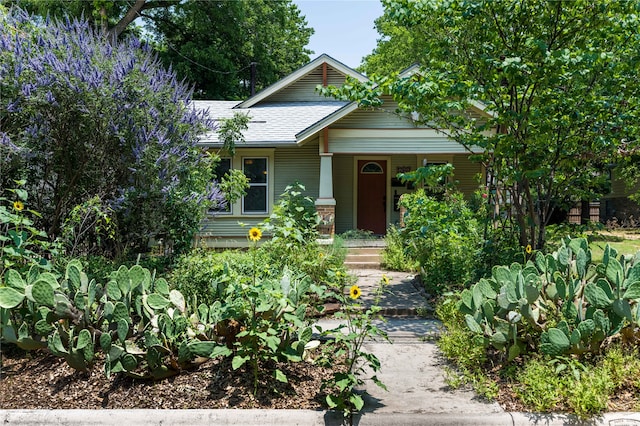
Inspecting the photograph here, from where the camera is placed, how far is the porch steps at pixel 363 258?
1074cm

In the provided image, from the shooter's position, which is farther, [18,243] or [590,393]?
[18,243]

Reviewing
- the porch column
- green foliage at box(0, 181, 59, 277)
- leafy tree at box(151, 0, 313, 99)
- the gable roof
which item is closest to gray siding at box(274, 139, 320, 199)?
the porch column

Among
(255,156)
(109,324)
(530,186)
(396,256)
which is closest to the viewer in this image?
(109,324)

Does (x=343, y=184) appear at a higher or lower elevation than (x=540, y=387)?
higher

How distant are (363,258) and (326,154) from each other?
141 inches

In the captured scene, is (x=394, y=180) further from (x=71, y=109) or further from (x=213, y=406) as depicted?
(x=213, y=406)

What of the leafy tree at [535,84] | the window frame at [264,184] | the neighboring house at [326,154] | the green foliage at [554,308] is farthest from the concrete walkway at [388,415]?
the window frame at [264,184]

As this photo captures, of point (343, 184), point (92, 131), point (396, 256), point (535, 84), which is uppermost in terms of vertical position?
point (535, 84)

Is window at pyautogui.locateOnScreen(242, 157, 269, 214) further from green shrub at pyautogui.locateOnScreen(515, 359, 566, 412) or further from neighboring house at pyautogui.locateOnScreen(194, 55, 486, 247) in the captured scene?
green shrub at pyautogui.locateOnScreen(515, 359, 566, 412)

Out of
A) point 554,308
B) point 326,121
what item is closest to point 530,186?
point 554,308

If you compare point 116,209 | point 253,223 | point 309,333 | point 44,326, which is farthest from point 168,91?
point 253,223

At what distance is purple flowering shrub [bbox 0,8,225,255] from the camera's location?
239 inches

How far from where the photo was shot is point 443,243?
7.80m

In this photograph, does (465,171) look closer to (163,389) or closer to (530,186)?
(530,186)
